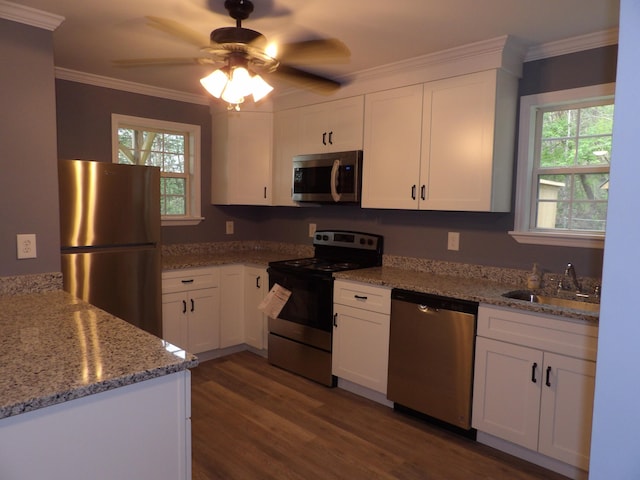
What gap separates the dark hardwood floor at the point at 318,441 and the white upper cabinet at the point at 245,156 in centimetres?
174

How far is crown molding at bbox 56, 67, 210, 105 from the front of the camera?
3481 mm

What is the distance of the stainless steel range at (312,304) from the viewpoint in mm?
3342

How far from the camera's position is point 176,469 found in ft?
4.62

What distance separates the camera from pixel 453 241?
127 inches

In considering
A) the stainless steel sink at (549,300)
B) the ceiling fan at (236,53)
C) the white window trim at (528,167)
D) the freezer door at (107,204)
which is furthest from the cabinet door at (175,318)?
the white window trim at (528,167)

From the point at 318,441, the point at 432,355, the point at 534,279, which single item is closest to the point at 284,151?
the point at 432,355

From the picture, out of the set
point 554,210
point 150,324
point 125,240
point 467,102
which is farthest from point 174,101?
point 554,210

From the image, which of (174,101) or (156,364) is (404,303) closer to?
(156,364)

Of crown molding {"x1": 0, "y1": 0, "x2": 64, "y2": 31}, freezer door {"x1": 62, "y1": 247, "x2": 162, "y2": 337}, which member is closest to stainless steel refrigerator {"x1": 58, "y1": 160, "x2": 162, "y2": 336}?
freezer door {"x1": 62, "y1": 247, "x2": 162, "y2": 337}

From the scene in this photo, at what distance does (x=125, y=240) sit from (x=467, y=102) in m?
2.48

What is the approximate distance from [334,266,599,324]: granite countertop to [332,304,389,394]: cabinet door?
0.25 meters

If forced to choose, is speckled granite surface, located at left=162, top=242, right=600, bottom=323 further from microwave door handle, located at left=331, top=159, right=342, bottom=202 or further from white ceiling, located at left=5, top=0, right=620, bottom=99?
white ceiling, located at left=5, top=0, right=620, bottom=99

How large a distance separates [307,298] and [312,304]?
0.21ft

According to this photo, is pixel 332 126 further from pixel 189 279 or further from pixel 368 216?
pixel 189 279
